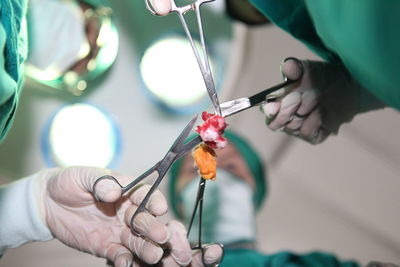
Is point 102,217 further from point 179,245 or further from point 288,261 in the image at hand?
point 288,261

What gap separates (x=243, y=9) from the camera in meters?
1.46

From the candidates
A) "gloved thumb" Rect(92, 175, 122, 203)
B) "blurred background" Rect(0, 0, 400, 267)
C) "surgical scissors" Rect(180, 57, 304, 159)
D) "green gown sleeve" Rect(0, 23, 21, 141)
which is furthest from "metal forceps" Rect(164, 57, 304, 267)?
"blurred background" Rect(0, 0, 400, 267)

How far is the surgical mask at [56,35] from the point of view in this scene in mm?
1229

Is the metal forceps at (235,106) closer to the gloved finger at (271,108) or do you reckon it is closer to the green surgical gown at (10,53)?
the gloved finger at (271,108)

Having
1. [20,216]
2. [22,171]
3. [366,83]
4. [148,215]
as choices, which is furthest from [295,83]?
[22,171]

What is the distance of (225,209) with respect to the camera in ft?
4.96

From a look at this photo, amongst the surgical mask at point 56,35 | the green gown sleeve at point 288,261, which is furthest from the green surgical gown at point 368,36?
the surgical mask at point 56,35

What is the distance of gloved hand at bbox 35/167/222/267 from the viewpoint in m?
0.74

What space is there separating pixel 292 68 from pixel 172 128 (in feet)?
2.68

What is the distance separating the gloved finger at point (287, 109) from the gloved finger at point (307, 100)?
0.01 m

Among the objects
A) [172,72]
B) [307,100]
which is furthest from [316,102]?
[172,72]

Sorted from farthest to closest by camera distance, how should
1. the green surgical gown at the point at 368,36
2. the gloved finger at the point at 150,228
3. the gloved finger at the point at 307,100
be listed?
the gloved finger at the point at 307,100 < the gloved finger at the point at 150,228 < the green surgical gown at the point at 368,36

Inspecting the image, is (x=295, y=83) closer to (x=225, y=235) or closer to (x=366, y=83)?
(x=366, y=83)

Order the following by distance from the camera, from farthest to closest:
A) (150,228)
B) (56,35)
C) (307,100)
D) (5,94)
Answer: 1. (56,35)
2. (307,100)
3. (150,228)
4. (5,94)
